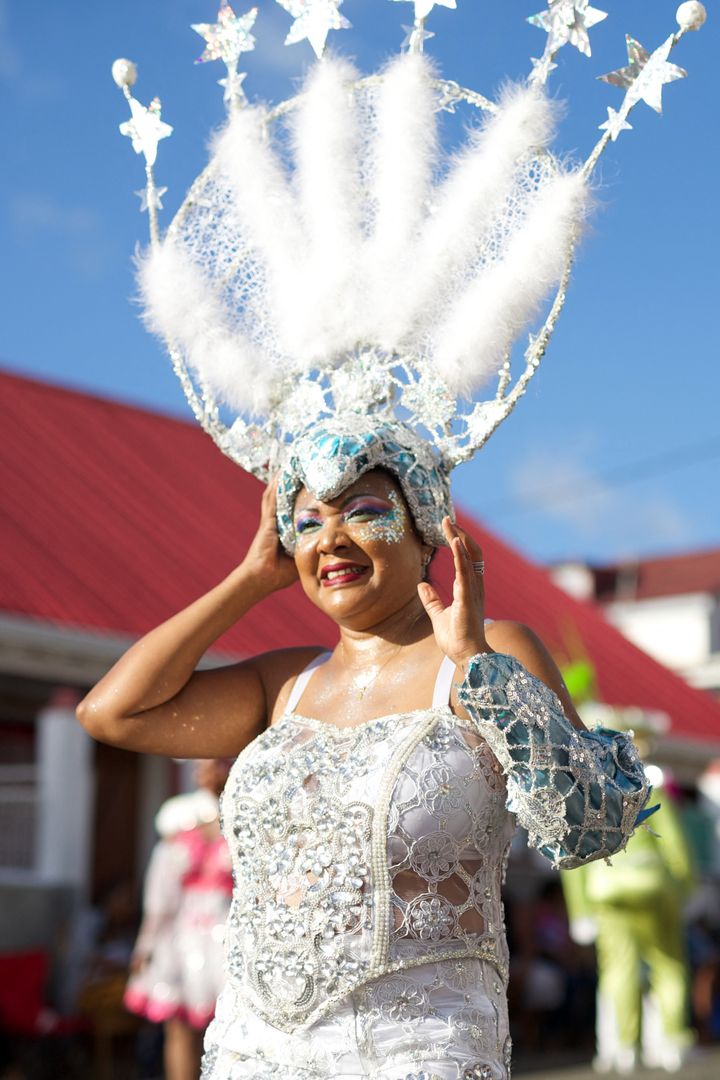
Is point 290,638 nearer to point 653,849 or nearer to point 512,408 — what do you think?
point 653,849

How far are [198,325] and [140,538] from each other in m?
8.41

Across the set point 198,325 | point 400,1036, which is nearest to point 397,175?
point 198,325

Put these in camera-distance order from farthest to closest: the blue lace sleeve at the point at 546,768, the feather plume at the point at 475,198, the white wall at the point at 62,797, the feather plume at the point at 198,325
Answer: the white wall at the point at 62,797
the feather plume at the point at 198,325
the feather plume at the point at 475,198
the blue lace sleeve at the point at 546,768

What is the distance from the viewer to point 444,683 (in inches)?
106

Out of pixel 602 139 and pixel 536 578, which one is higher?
pixel 536 578

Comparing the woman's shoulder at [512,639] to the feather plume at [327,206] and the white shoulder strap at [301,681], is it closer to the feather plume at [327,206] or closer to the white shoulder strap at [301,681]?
the white shoulder strap at [301,681]

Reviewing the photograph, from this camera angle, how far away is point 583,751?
8.15ft

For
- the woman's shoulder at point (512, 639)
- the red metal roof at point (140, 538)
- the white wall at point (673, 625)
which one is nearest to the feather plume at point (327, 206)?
the woman's shoulder at point (512, 639)

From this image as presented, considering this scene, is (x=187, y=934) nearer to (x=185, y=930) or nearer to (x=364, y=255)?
(x=185, y=930)

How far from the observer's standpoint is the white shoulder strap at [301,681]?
290 cm

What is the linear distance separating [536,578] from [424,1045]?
14.2 meters

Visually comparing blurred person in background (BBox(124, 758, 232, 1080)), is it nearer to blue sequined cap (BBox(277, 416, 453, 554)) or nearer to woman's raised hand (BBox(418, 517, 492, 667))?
→ blue sequined cap (BBox(277, 416, 453, 554))

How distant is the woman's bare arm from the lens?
2943 millimetres

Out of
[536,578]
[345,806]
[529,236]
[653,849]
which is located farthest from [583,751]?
[536,578]
